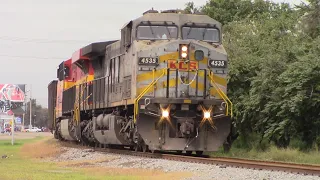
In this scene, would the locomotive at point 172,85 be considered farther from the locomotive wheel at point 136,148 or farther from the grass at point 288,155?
the grass at point 288,155

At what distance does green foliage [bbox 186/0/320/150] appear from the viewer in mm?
16984

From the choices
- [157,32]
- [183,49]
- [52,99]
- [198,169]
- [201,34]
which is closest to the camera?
[198,169]

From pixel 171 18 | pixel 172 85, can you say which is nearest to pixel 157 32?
pixel 171 18

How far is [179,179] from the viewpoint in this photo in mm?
10789

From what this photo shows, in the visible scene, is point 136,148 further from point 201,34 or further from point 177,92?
point 201,34

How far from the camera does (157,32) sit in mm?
16703

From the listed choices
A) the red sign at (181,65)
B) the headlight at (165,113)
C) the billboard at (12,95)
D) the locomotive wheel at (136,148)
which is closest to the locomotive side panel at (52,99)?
the billboard at (12,95)

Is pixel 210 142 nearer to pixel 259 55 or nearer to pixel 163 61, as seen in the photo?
pixel 163 61

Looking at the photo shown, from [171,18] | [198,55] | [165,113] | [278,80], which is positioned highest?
[171,18]

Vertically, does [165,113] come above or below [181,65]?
below

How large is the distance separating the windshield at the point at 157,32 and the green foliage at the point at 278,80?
11.8ft

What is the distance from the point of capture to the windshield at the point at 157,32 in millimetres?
16656

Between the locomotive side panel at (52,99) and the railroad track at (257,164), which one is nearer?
the railroad track at (257,164)

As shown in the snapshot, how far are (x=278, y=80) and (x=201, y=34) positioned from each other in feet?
9.30
